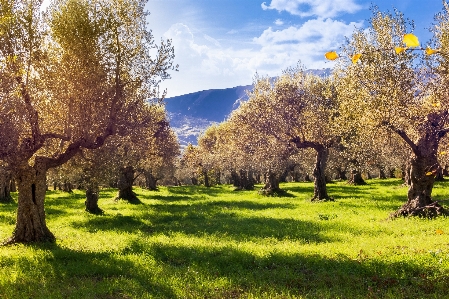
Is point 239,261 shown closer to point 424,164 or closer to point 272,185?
point 424,164

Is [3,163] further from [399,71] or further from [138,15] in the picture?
Answer: [399,71]

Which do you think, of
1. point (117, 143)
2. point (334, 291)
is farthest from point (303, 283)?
point (117, 143)

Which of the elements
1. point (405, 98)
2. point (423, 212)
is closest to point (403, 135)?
point (405, 98)

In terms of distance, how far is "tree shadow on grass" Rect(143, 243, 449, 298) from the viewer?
11398mm

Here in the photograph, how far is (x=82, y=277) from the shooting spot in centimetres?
1381

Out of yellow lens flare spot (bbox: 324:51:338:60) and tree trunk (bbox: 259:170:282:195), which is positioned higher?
yellow lens flare spot (bbox: 324:51:338:60)

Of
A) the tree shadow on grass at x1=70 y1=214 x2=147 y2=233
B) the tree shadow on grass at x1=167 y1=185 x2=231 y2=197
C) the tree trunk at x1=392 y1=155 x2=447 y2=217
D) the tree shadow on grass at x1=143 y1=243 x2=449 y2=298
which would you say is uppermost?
the tree trunk at x1=392 y1=155 x2=447 y2=217

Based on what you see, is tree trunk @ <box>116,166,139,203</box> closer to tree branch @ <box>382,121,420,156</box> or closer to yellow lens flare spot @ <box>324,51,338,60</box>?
tree branch @ <box>382,121,420,156</box>

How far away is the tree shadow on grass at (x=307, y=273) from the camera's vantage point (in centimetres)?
1140

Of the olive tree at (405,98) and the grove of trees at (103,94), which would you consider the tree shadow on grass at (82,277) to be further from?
the olive tree at (405,98)

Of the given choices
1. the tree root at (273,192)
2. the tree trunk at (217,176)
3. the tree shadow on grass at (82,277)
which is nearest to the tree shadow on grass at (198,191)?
the tree root at (273,192)

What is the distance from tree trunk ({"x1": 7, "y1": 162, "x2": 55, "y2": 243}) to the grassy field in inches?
41.0

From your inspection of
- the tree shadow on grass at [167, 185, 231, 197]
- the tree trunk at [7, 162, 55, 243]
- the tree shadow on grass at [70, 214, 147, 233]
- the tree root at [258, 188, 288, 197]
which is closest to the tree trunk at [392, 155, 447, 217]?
the tree shadow on grass at [70, 214, 147, 233]

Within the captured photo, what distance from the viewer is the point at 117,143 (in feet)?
98.0
